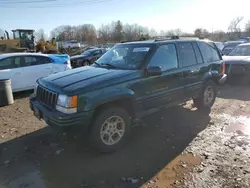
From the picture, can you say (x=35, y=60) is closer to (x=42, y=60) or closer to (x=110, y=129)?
(x=42, y=60)

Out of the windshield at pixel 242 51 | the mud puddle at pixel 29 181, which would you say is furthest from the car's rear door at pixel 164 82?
the windshield at pixel 242 51

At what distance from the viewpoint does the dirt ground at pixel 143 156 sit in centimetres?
346

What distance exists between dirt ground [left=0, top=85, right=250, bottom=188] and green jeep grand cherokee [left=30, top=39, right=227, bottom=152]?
394 millimetres

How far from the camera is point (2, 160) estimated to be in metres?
4.12

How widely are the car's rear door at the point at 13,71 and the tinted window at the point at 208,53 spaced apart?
19.9 feet

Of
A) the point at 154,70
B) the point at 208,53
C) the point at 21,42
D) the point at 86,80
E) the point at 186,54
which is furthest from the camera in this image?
the point at 21,42

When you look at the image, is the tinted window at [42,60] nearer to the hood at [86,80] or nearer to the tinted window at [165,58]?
the hood at [86,80]

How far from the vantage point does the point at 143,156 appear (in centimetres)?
413

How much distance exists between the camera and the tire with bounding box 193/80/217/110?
20.1ft

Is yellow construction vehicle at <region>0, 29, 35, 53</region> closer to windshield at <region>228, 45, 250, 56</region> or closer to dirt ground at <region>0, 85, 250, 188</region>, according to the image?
windshield at <region>228, 45, 250, 56</region>

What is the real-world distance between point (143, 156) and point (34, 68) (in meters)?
6.21

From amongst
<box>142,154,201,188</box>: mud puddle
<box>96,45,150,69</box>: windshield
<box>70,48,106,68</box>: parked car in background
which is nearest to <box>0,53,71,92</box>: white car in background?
<box>96,45,150,69</box>: windshield

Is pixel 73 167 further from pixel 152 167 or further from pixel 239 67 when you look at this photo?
pixel 239 67

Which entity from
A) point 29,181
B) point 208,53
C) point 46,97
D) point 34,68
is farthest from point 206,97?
point 34,68
